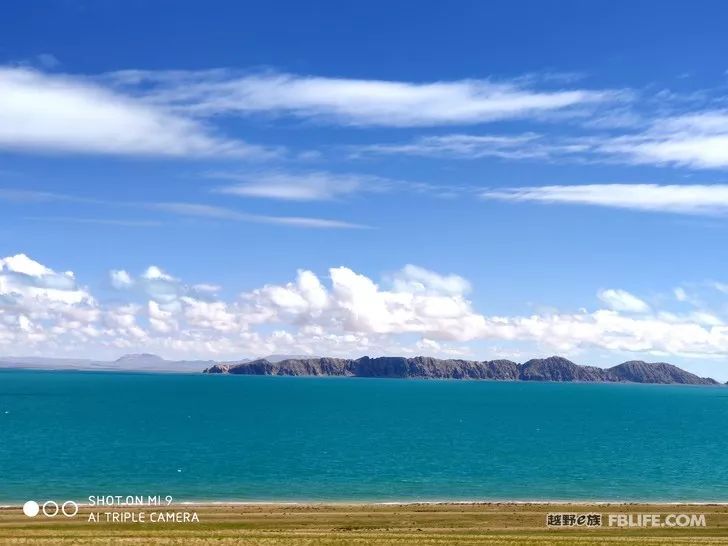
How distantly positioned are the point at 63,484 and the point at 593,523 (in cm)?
6720

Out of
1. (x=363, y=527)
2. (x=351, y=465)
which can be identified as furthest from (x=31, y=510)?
(x=351, y=465)

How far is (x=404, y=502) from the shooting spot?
88312 millimetres

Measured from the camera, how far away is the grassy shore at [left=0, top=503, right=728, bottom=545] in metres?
52.4

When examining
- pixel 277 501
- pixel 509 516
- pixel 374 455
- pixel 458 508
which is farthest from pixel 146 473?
pixel 509 516

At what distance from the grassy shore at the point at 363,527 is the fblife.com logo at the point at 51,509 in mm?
1000

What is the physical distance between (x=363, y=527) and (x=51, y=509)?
112 ft

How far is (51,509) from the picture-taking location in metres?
78.8

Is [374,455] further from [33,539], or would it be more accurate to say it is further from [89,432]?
[33,539]

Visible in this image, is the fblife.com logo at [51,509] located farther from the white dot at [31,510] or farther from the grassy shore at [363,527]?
the grassy shore at [363,527]

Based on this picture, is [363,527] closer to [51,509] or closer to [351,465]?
[51,509]

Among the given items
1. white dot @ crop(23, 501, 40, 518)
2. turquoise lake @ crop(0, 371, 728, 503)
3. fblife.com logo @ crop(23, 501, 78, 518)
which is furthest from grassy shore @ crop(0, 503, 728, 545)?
turquoise lake @ crop(0, 371, 728, 503)

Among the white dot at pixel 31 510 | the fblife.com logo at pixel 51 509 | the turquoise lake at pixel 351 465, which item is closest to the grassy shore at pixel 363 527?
the white dot at pixel 31 510

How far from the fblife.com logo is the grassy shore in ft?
3.28

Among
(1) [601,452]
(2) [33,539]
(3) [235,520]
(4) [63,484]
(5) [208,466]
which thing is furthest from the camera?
(1) [601,452]
